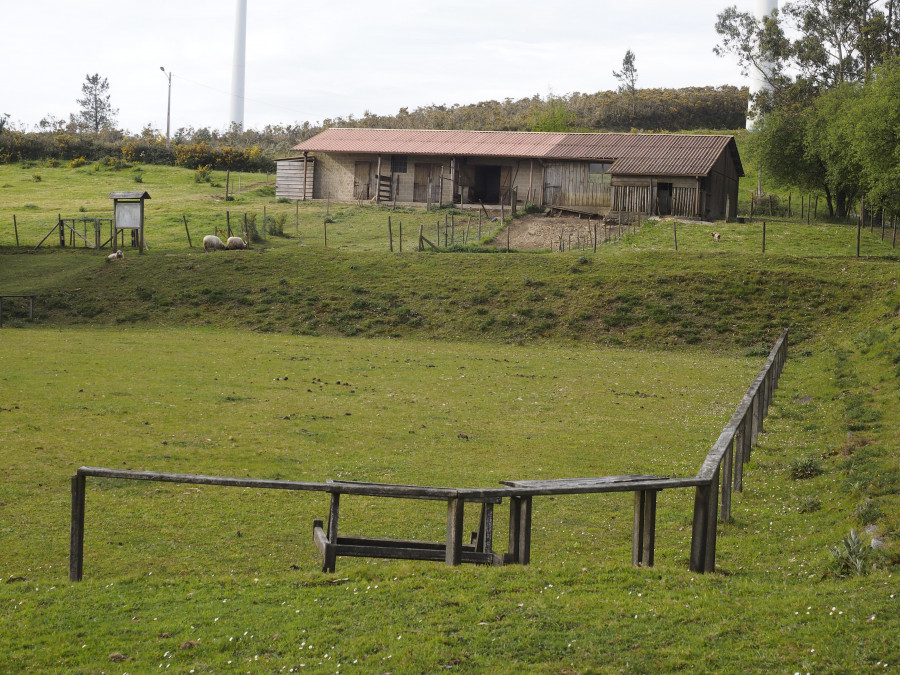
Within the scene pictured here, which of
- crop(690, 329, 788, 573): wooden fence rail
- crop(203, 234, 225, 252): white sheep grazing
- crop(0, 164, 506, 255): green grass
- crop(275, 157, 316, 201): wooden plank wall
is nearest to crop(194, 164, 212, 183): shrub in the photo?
crop(0, 164, 506, 255): green grass

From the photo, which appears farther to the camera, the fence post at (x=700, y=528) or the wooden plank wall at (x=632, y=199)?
the wooden plank wall at (x=632, y=199)

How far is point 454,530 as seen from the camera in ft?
27.4

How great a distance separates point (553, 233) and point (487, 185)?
15.1 meters

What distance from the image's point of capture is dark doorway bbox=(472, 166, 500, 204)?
6662cm

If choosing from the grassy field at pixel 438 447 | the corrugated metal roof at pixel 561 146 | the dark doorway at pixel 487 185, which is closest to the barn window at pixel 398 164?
the corrugated metal roof at pixel 561 146

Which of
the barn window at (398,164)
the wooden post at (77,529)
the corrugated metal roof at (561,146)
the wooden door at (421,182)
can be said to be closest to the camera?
the wooden post at (77,529)

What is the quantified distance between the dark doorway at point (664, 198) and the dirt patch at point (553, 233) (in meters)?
3.83

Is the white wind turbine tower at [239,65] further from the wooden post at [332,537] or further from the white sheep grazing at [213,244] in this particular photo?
the wooden post at [332,537]

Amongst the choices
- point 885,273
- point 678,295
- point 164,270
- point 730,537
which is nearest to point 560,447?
point 730,537

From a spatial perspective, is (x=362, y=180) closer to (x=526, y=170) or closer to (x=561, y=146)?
(x=526, y=170)

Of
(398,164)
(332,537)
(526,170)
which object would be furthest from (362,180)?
(332,537)

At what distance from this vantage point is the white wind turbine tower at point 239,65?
339 feet

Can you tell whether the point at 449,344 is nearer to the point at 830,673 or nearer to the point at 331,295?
the point at 331,295

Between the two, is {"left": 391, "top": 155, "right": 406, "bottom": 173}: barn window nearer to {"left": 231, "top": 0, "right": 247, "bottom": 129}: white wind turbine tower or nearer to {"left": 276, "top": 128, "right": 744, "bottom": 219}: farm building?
{"left": 276, "top": 128, "right": 744, "bottom": 219}: farm building
